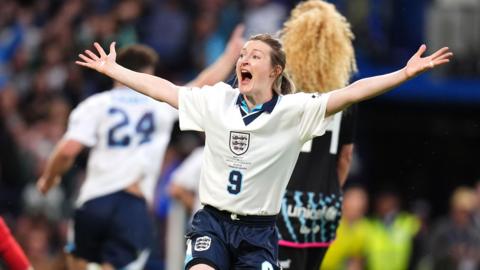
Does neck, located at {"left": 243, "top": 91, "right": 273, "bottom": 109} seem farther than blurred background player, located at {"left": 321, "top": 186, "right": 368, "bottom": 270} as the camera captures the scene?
No

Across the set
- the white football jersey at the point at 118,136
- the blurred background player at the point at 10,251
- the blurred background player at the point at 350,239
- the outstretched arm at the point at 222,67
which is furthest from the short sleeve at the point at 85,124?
the blurred background player at the point at 350,239

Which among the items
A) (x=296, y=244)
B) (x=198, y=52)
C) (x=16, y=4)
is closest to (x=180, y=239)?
(x=296, y=244)

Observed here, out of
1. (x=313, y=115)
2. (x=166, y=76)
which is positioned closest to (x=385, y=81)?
(x=313, y=115)

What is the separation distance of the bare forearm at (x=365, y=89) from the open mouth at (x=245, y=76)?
0.52 meters

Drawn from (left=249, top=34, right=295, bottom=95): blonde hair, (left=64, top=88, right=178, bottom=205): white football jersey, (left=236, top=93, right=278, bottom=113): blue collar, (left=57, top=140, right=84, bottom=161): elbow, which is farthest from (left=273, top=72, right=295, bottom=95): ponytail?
(left=57, top=140, right=84, bottom=161): elbow

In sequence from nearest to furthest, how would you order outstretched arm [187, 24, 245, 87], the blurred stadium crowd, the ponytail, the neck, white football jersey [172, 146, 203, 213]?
1. the neck
2. the ponytail
3. outstretched arm [187, 24, 245, 87]
4. white football jersey [172, 146, 203, 213]
5. the blurred stadium crowd

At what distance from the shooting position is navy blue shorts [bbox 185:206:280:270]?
26.5ft

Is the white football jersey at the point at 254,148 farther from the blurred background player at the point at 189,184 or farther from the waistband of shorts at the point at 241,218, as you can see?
the blurred background player at the point at 189,184

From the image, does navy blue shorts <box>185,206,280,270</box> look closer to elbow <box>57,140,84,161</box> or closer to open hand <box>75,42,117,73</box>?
open hand <box>75,42,117,73</box>

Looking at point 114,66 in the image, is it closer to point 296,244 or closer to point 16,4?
point 296,244

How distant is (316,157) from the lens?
9.39m

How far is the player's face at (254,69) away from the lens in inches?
324

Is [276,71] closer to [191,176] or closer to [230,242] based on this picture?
[230,242]

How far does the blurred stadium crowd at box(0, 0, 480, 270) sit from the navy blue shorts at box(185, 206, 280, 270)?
21.6ft
